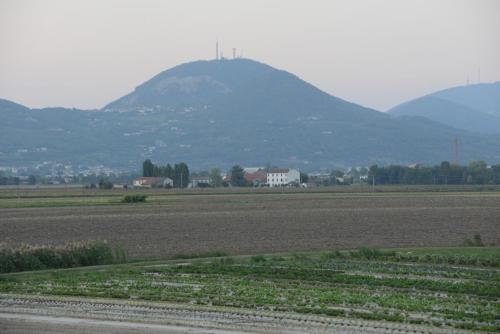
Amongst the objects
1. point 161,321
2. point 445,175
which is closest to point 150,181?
point 445,175

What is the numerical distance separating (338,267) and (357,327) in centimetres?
1207

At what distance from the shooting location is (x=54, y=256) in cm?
3531

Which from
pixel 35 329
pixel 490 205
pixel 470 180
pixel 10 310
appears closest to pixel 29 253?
pixel 10 310

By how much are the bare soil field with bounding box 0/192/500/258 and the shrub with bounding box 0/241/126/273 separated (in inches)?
151

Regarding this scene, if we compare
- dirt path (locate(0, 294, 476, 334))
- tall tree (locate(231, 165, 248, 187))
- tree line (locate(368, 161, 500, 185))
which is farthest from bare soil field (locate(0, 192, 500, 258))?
tall tree (locate(231, 165, 248, 187))

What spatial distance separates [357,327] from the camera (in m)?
20.4

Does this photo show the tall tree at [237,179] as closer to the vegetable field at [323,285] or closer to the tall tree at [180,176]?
the tall tree at [180,176]

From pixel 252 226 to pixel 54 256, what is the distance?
21915 millimetres

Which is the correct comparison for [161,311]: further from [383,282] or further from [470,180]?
[470,180]

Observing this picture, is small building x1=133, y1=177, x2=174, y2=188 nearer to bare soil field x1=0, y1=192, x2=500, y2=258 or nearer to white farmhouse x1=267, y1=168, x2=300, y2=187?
white farmhouse x1=267, y1=168, x2=300, y2=187

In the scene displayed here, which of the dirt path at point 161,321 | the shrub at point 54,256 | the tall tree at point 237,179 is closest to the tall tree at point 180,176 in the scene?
the tall tree at point 237,179

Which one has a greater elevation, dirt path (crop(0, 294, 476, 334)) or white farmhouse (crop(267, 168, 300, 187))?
white farmhouse (crop(267, 168, 300, 187))

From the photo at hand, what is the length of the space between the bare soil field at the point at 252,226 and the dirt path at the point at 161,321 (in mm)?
16774

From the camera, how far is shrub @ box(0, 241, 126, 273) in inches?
1342
